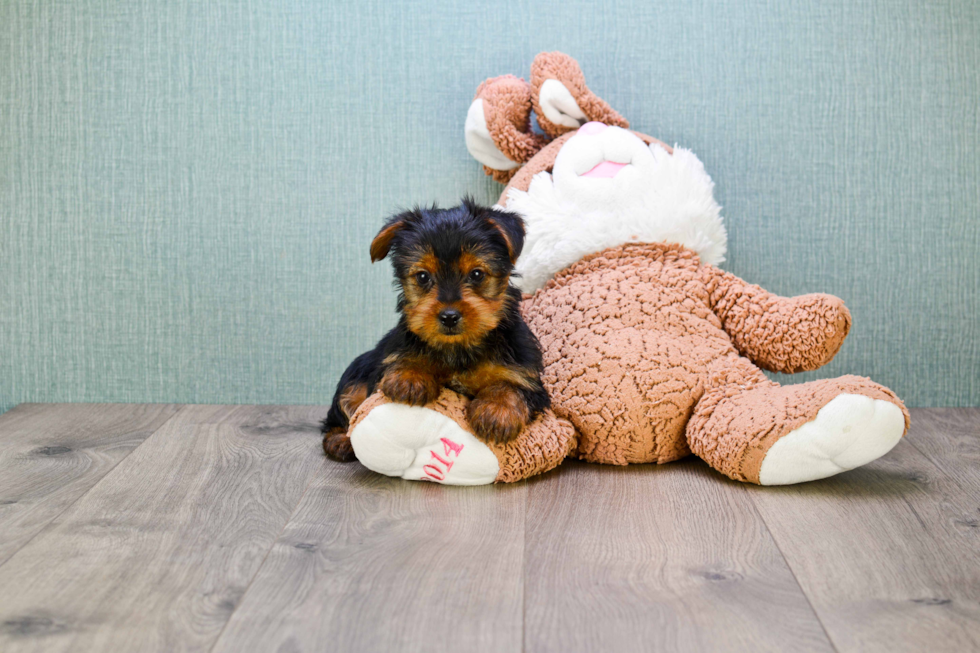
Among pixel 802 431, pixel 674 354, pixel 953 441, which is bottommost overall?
pixel 953 441

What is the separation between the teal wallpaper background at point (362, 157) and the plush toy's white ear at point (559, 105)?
1.06 ft

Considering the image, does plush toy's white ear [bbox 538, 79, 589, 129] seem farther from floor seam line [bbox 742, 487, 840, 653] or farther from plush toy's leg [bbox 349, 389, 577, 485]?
floor seam line [bbox 742, 487, 840, 653]

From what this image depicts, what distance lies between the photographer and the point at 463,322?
1836 millimetres

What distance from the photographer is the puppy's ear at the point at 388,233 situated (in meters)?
2.00

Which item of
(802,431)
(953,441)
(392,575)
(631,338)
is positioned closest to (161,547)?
(392,575)

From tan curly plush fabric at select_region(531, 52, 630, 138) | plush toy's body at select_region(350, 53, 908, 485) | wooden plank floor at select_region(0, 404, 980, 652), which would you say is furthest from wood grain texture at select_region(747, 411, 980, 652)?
tan curly plush fabric at select_region(531, 52, 630, 138)

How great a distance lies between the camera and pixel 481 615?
139cm

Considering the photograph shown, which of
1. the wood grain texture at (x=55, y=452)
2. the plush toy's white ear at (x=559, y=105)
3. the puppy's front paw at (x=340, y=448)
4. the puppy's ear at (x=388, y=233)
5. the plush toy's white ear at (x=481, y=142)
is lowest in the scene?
the wood grain texture at (x=55, y=452)

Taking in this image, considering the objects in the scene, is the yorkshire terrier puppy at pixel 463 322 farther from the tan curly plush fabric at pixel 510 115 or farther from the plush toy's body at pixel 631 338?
the tan curly plush fabric at pixel 510 115

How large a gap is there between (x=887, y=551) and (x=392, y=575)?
1014mm

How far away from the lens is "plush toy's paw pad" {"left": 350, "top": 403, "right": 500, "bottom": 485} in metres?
1.96

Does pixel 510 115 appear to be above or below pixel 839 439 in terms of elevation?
above

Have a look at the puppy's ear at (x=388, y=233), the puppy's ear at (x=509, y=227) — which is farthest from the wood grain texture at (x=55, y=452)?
the puppy's ear at (x=509, y=227)

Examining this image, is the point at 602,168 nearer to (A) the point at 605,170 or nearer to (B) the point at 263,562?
(A) the point at 605,170
